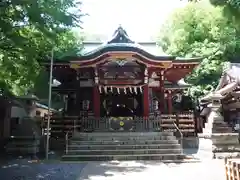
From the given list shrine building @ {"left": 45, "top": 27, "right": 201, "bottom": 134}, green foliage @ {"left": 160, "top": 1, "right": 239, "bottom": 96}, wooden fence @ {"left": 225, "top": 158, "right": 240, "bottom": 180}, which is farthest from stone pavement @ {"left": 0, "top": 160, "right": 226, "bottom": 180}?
green foliage @ {"left": 160, "top": 1, "right": 239, "bottom": 96}

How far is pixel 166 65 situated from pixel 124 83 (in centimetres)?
292

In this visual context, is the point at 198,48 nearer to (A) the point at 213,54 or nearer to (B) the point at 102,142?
(A) the point at 213,54

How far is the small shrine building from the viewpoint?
17.3 m

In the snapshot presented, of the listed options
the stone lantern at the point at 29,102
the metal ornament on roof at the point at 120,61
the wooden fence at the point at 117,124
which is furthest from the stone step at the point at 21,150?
the metal ornament on roof at the point at 120,61

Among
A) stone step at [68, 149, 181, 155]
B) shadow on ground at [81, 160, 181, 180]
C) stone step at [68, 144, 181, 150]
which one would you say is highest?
stone step at [68, 144, 181, 150]

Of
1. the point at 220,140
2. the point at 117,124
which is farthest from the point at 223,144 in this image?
the point at 117,124

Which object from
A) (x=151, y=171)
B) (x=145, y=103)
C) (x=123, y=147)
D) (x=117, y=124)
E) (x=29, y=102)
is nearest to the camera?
(x=151, y=171)

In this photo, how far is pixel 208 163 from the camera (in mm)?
11750

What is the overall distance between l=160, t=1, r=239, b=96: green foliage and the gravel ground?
1619cm

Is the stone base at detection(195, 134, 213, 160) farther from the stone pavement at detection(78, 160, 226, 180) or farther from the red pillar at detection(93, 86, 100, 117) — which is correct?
the red pillar at detection(93, 86, 100, 117)

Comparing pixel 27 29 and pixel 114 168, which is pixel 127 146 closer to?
pixel 114 168

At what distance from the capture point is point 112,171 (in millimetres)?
10102

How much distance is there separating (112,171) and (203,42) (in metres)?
22.4

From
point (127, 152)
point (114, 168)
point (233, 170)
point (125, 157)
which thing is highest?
point (233, 170)
